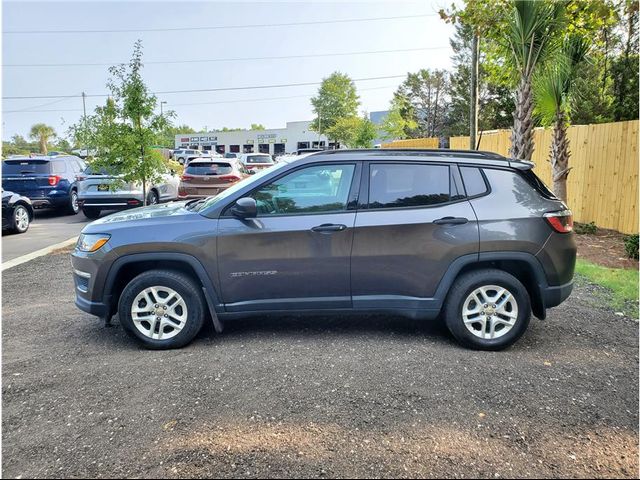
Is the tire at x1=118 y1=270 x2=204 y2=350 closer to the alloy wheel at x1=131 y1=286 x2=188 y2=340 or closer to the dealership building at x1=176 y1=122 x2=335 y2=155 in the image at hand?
the alloy wheel at x1=131 y1=286 x2=188 y2=340

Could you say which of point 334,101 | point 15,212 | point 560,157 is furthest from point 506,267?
point 334,101

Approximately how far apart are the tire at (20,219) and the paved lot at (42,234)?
15 cm

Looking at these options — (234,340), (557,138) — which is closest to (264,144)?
(557,138)

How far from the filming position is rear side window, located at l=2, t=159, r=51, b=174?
1359cm

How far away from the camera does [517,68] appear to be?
29.9 ft

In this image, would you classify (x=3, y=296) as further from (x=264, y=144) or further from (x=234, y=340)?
(x=264, y=144)

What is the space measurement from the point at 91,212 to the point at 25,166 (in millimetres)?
2680

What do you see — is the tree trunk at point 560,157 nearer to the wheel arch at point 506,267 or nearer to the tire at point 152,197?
the wheel arch at point 506,267

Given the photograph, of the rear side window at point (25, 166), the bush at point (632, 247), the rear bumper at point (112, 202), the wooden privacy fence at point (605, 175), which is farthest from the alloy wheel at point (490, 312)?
the rear side window at point (25, 166)

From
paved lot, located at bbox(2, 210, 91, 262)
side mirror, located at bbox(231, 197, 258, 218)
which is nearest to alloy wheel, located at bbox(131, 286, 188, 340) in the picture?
side mirror, located at bbox(231, 197, 258, 218)

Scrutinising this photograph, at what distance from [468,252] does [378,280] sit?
2.70ft

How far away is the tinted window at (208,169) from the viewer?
13742 mm

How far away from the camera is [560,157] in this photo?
32.8ft

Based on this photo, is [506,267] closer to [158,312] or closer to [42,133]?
[158,312]
